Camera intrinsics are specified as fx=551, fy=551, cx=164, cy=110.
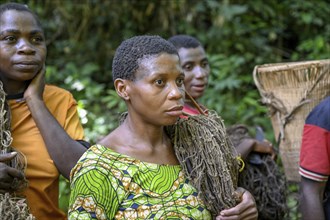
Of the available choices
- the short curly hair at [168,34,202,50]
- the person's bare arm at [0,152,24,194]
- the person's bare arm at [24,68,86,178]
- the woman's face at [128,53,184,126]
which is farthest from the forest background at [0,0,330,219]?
the woman's face at [128,53,184,126]

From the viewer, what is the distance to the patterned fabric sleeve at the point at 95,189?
6.43 ft

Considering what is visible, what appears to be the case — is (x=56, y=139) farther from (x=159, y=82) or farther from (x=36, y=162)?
(x=159, y=82)

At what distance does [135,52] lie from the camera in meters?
2.16

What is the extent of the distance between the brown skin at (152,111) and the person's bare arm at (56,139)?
0.34 meters

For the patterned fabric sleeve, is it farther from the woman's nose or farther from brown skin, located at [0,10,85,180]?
the woman's nose

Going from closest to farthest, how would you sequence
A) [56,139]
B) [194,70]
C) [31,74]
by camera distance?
[56,139]
[31,74]
[194,70]

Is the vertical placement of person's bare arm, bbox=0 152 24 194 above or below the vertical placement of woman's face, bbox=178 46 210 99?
below

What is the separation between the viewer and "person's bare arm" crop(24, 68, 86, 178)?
244 cm

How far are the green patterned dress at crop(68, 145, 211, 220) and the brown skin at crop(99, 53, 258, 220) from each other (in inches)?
3.2

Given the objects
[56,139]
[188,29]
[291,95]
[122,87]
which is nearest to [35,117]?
[56,139]

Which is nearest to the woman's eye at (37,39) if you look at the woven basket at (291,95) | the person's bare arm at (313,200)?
the woven basket at (291,95)

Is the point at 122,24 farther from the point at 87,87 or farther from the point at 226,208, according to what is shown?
the point at 226,208

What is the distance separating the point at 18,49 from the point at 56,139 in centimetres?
45

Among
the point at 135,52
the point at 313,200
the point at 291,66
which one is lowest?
the point at 313,200
